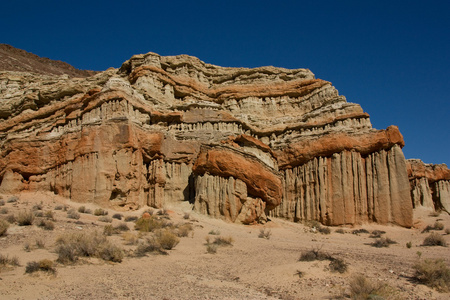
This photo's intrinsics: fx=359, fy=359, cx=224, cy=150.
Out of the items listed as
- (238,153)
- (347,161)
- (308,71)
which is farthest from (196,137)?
(308,71)

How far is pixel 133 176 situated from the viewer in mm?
25594

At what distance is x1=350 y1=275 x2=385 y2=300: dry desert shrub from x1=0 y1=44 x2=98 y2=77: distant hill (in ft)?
231

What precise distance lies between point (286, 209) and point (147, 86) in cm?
1854

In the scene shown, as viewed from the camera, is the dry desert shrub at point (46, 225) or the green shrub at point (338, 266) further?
the dry desert shrub at point (46, 225)

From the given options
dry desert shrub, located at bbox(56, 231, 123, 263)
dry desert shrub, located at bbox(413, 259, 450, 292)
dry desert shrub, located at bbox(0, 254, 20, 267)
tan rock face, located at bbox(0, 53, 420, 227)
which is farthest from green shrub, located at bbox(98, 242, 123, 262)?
tan rock face, located at bbox(0, 53, 420, 227)

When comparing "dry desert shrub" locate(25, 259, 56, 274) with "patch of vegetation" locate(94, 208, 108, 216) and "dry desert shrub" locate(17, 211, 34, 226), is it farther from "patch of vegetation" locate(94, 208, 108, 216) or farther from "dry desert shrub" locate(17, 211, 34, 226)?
"patch of vegetation" locate(94, 208, 108, 216)

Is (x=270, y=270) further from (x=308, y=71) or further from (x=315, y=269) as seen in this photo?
(x=308, y=71)

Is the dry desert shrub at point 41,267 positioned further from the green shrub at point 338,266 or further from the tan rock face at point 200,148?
the tan rock face at point 200,148

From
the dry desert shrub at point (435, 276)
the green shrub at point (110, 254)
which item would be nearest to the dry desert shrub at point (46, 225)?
the green shrub at point (110, 254)

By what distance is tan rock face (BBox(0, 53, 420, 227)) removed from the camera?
25.3 metres

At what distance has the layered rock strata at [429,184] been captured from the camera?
4388 centimetres

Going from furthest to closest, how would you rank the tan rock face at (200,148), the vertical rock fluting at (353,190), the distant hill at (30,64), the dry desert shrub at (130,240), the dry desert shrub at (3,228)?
the distant hill at (30,64) < the vertical rock fluting at (353,190) < the tan rock face at (200,148) < the dry desert shrub at (130,240) < the dry desert shrub at (3,228)

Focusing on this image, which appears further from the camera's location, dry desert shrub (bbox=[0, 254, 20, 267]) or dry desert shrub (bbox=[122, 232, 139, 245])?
dry desert shrub (bbox=[122, 232, 139, 245])

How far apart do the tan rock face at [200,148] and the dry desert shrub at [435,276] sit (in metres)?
15.9
